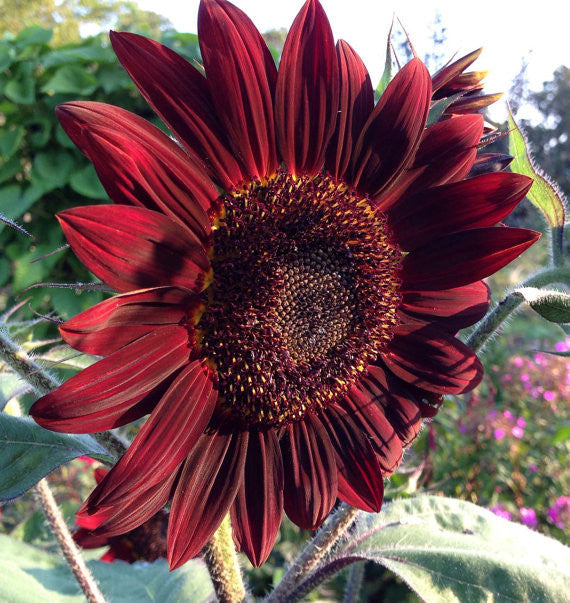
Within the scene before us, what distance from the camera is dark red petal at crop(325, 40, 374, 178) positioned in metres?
0.81

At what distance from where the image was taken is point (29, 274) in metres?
3.47

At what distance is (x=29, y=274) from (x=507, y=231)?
3210 mm

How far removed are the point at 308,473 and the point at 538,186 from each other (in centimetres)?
60

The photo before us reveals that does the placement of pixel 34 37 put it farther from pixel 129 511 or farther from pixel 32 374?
pixel 129 511

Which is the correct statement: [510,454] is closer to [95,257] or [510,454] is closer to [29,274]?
[29,274]

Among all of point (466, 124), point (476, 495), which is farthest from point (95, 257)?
point (476, 495)

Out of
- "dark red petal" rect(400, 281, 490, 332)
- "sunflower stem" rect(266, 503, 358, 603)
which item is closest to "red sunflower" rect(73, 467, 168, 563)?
"sunflower stem" rect(266, 503, 358, 603)

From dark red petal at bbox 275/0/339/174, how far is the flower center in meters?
0.07

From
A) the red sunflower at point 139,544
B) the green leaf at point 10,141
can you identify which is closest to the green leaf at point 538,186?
the red sunflower at point 139,544

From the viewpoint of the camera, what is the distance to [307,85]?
2.64 feet

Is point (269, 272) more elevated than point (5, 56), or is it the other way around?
point (5, 56)

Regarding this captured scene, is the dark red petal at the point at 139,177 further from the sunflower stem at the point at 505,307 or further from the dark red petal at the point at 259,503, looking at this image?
the sunflower stem at the point at 505,307

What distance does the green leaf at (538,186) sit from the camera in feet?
3.01

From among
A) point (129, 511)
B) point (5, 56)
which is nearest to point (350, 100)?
point (129, 511)
